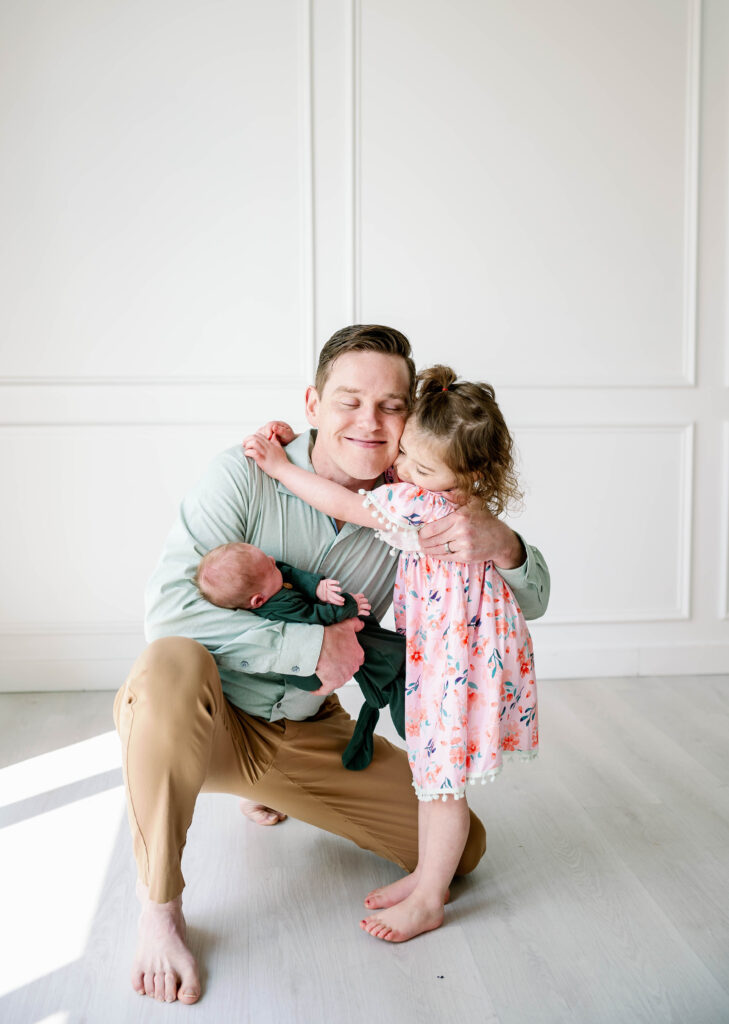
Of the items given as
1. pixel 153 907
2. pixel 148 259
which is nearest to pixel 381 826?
pixel 153 907

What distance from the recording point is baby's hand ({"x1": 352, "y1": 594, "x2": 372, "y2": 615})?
1682 mm

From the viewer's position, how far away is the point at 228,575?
5.14 ft

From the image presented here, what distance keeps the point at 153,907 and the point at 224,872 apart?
0.40 m

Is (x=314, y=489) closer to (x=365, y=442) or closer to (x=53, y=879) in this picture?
(x=365, y=442)

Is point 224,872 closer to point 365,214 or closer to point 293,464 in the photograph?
point 293,464

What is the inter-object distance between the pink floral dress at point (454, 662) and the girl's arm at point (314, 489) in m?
0.04

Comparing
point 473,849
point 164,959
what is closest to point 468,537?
point 473,849

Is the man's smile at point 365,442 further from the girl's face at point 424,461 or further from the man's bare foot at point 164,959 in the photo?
the man's bare foot at point 164,959

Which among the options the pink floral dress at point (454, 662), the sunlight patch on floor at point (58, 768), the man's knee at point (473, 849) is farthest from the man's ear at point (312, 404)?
the sunlight patch on floor at point (58, 768)

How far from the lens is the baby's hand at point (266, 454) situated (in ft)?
5.59

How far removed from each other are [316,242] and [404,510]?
67.2 inches

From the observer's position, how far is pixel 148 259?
297cm

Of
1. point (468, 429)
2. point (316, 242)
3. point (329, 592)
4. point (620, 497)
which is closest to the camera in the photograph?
point (468, 429)

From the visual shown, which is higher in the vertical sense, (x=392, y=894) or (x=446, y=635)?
(x=446, y=635)
